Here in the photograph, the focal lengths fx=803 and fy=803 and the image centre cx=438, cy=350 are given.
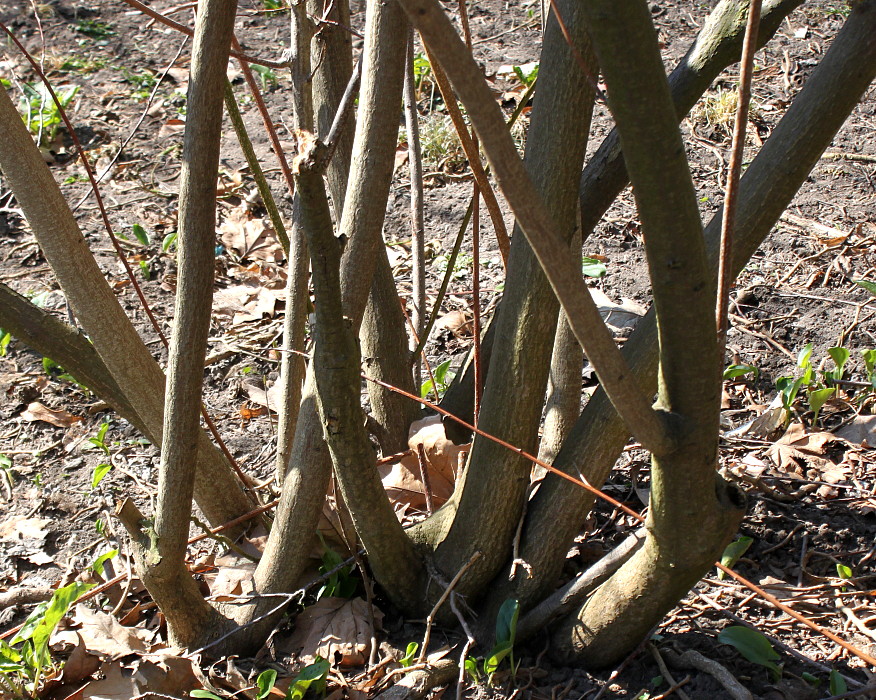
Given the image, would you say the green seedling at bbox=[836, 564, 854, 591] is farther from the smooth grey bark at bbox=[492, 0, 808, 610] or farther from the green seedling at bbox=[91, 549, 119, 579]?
the green seedling at bbox=[91, 549, 119, 579]

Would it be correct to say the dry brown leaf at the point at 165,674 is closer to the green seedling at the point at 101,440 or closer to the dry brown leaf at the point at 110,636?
the dry brown leaf at the point at 110,636

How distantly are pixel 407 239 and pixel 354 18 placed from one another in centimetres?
224

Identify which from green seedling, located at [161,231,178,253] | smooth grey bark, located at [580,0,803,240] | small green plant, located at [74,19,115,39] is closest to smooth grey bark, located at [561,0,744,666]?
smooth grey bark, located at [580,0,803,240]

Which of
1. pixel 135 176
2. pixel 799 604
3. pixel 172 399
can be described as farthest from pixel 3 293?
pixel 135 176

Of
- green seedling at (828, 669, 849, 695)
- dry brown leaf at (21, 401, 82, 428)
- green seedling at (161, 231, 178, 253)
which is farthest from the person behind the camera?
green seedling at (161, 231, 178, 253)

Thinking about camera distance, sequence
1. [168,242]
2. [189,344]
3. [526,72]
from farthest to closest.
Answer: [526,72] < [168,242] < [189,344]

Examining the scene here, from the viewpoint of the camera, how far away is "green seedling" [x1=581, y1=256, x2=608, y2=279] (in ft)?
9.53

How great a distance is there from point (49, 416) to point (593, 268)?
1.93 meters

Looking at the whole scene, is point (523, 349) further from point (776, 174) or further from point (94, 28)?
point (94, 28)

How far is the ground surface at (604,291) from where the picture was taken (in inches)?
66.3

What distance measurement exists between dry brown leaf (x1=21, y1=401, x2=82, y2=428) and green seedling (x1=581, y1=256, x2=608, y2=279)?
182 cm

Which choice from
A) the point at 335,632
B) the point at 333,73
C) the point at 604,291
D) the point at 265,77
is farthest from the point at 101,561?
the point at 265,77

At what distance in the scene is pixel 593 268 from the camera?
2928 millimetres

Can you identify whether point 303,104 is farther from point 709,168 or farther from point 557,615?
point 709,168
